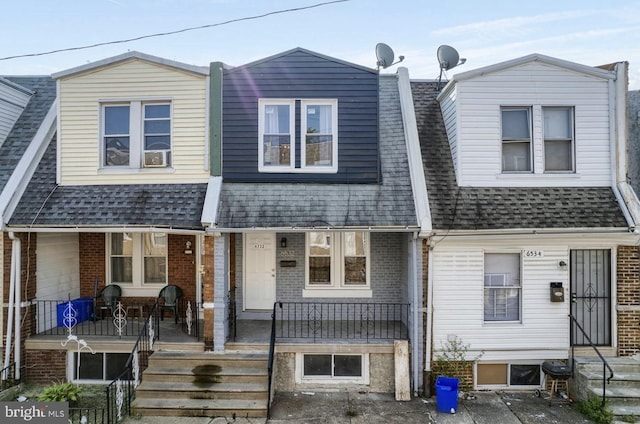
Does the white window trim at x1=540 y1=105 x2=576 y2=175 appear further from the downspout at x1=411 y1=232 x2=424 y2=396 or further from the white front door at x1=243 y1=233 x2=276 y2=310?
the white front door at x1=243 y1=233 x2=276 y2=310

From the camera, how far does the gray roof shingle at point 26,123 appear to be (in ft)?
31.3

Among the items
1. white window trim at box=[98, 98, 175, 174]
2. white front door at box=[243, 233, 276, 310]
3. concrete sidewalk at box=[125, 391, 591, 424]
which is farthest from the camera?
white front door at box=[243, 233, 276, 310]

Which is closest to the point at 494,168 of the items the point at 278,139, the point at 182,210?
the point at 278,139

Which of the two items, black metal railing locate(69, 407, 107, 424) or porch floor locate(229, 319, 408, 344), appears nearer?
black metal railing locate(69, 407, 107, 424)

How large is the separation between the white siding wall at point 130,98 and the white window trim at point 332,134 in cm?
222

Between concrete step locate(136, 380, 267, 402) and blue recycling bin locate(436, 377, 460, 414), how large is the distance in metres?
3.35

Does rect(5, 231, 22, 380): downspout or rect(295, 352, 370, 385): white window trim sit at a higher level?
rect(5, 231, 22, 380): downspout

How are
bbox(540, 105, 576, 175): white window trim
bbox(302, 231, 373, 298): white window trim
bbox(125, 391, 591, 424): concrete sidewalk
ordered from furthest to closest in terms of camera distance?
bbox(302, 231, 373, 298): white window trim → bbox(540, 105, 576, 175): white window trim → bbox(125, 391, 591, 424): concrete sidewalk

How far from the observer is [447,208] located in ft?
28.1

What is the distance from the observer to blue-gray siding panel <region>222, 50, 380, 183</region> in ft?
30.1

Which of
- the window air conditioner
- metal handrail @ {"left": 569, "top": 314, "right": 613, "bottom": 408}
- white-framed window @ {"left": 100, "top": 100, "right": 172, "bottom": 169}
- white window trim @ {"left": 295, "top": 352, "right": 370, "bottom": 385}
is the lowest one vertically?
white window trim @ {"left": 295, "top": 352, "right": 370, "bottom": 385}

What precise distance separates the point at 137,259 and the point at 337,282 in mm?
5384

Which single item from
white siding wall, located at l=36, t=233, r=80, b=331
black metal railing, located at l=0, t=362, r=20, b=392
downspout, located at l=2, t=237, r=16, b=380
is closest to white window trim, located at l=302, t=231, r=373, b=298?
white siding wall, located at l=36, t=233, r=80, b=331

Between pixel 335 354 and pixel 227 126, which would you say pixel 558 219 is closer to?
pixel 335 354
